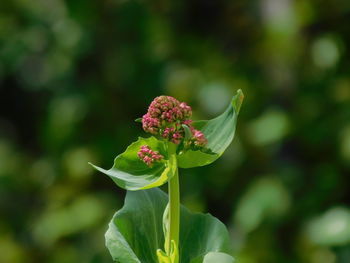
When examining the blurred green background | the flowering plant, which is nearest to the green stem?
the flowering plant

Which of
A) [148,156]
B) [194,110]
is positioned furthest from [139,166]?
[194,110]

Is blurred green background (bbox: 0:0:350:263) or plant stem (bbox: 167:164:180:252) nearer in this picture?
plant stem (bbox: 167:164:180:252)

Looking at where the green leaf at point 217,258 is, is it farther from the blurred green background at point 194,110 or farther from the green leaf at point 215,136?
the blurred green background at point 194,110

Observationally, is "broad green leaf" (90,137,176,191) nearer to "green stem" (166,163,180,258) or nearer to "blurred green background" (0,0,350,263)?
"green stem" (166,163,180,258)

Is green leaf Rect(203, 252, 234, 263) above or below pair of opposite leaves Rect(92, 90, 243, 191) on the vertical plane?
below

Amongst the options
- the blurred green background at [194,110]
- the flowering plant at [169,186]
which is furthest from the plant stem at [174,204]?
the blurred green background at [194,110]

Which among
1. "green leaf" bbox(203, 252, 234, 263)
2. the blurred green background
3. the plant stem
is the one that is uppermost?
the blurred green background

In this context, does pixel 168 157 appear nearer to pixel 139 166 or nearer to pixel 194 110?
pixel 139 166

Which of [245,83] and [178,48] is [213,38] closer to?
[178,48]
